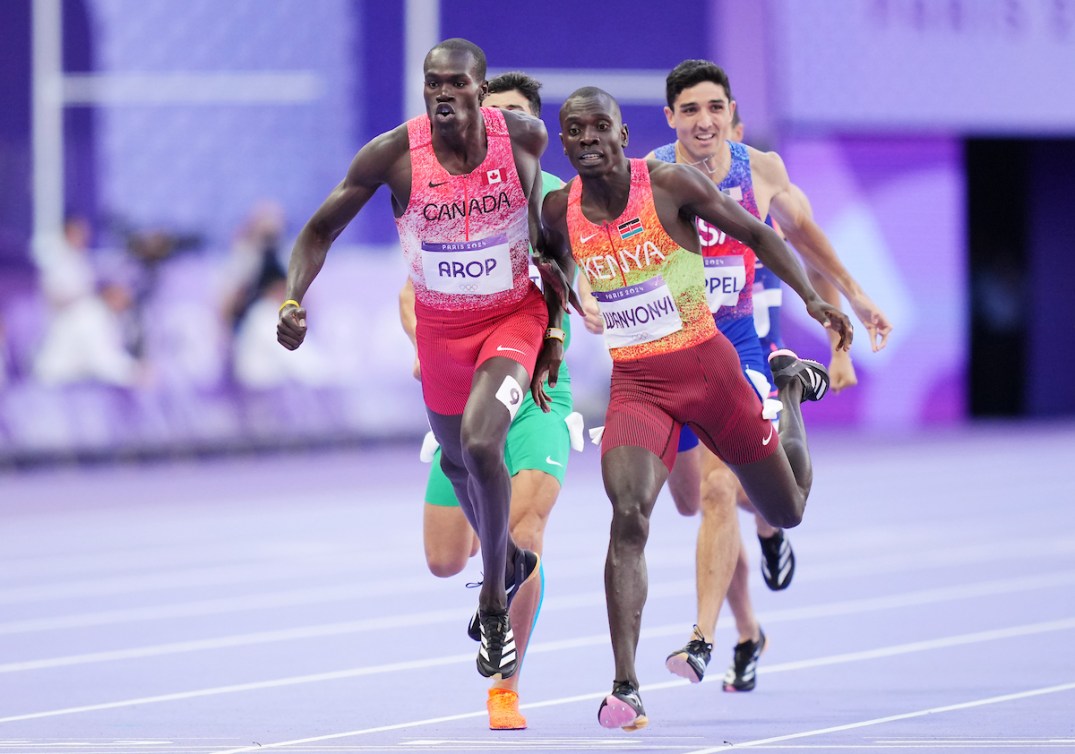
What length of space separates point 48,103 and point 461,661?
11971 mm

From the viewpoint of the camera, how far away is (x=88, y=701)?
6730 mm

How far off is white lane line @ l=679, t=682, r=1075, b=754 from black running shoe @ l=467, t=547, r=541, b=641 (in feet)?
3.36

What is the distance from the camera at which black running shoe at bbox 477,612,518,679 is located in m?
6.05

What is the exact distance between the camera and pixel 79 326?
50.3 ft

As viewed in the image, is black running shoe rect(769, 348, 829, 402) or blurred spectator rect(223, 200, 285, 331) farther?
blurred spectator rect(223, 200, 285, 331)

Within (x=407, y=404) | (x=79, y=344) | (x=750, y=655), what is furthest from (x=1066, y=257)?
(x=750, y=655)

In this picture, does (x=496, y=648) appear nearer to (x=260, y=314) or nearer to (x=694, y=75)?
(x=694, y=75)

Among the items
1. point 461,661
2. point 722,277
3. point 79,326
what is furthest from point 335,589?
point 79,326

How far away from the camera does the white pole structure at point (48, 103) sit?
1786cm

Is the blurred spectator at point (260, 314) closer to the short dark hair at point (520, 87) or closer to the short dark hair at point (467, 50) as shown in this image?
the short dark hair at point (520, 87)

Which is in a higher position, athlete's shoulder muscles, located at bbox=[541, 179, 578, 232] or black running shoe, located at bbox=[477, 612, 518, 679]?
athlete's shoulder muscles, located at bbox=[541, 179, 578, 232]

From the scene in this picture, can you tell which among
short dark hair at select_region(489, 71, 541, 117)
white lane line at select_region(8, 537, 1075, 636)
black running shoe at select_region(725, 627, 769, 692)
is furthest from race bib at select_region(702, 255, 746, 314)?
white lane line at select_region(8, 537, 1075, 636)

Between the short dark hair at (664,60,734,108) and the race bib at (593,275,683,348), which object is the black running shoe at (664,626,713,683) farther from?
the short dark hair at (664,60,734,108)

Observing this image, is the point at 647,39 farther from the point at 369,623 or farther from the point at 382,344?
the point at 369,623
